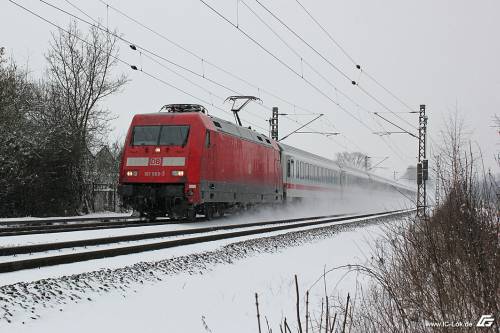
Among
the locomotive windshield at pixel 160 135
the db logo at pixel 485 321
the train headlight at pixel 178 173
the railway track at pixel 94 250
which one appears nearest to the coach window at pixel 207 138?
the locomotive windshield at pixel 160 135

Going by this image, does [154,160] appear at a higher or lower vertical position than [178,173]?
higher

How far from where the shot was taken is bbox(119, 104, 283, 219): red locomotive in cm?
1576

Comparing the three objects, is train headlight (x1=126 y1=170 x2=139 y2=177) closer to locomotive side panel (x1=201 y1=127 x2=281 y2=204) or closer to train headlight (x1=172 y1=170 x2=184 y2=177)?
train headlight (x1=172 y1=170 x2=184 y2=177)

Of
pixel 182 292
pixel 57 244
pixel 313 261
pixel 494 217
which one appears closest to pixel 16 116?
pixel 57 244

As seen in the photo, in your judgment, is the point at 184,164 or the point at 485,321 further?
the point at 184,164

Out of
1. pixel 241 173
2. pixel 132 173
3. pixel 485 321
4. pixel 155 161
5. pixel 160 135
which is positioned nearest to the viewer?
pixel 485 321

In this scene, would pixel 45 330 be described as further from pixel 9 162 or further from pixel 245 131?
pixel 9 162

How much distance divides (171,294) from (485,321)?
3547 mm

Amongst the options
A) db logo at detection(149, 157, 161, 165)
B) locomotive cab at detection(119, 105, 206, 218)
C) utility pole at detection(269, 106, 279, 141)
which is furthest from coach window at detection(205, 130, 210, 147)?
utility pole at detection(269, 106, 279, 141)

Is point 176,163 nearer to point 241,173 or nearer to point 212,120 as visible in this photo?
point 212,120

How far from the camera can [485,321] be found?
345 centimetres

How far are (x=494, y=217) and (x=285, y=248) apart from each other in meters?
7.06

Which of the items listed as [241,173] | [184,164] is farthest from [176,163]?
[241,173]

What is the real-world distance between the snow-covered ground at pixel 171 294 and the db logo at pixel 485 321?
182 centimetres
